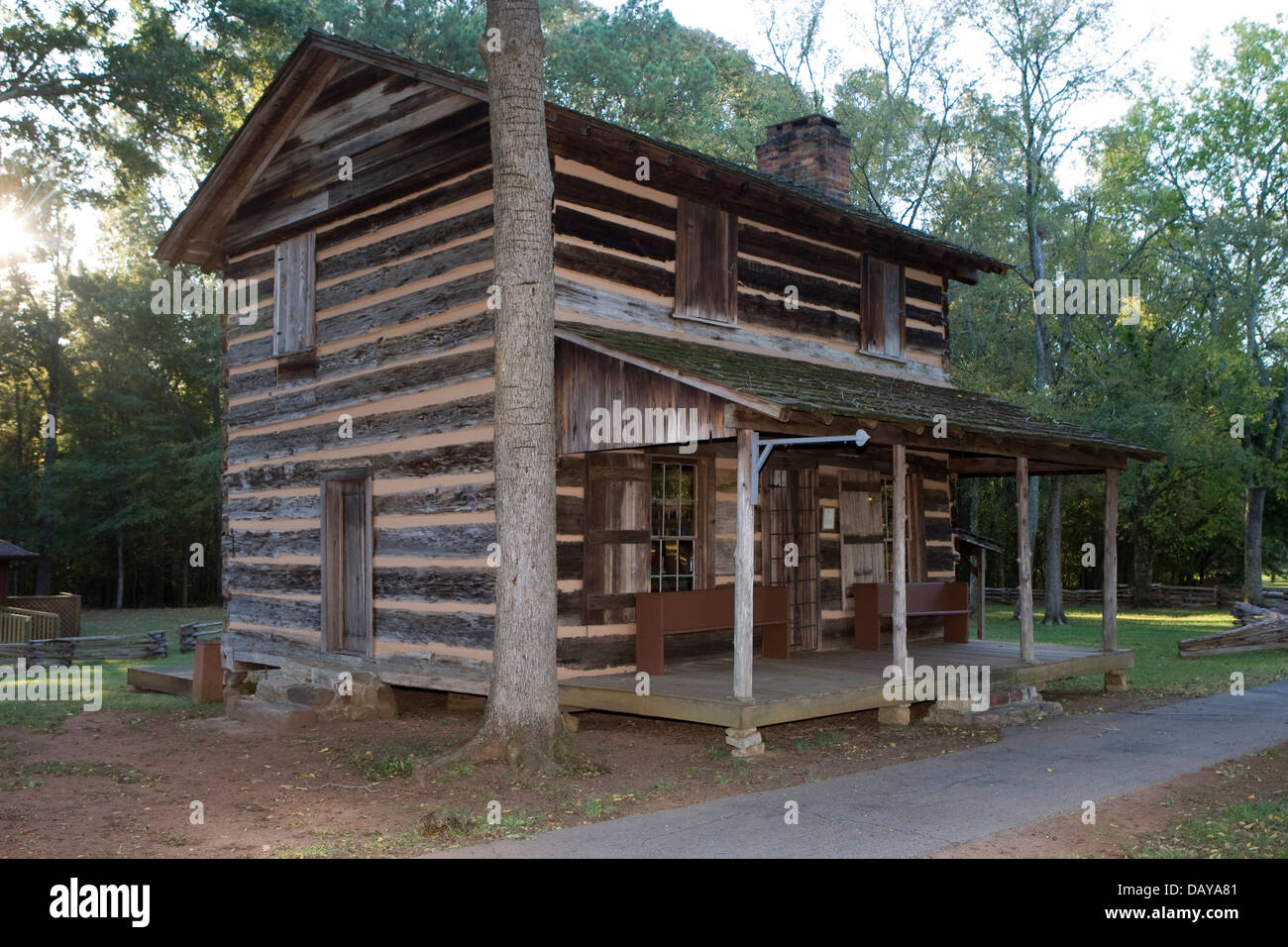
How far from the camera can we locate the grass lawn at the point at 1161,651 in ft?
51.9

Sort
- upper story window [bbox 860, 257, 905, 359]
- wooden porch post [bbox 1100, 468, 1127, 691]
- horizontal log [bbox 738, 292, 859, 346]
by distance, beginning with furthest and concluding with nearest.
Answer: upper story window [bbox 860, 257, 905, 359]
wooden porch post [bbox 1100, 468, 1127, 691]
horizontal log [bbox 738, 292, 859, 346]

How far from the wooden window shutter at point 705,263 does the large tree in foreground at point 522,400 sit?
3.66m

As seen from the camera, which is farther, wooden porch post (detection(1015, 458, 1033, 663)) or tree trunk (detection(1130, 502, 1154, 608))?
tree trunk (detection(1130, 502, 1154, 608))

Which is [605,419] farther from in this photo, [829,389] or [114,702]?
[114,702]

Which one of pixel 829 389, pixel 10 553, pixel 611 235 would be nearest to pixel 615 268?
pixel 611 235

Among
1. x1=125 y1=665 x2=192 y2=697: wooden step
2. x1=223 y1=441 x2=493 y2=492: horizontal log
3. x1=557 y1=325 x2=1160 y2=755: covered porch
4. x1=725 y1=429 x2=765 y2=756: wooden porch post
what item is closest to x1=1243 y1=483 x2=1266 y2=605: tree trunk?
x1=557 y1=325 x2=1160 y2=755: covered porch

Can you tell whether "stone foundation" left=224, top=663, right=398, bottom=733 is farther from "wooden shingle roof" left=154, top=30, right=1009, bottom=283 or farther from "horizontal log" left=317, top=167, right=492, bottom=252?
"wooden shingle roof" left=154, top=30, right=1009, bottom=283

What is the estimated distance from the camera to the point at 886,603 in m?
14.7

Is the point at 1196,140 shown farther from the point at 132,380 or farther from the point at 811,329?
the point at 132,380

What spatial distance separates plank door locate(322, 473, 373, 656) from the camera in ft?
43.3

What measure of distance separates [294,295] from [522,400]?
255 inches

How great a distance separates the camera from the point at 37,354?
3741 centimetres

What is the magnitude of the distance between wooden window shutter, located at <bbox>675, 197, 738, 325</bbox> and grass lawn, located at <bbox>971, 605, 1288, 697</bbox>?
7.46 metres
